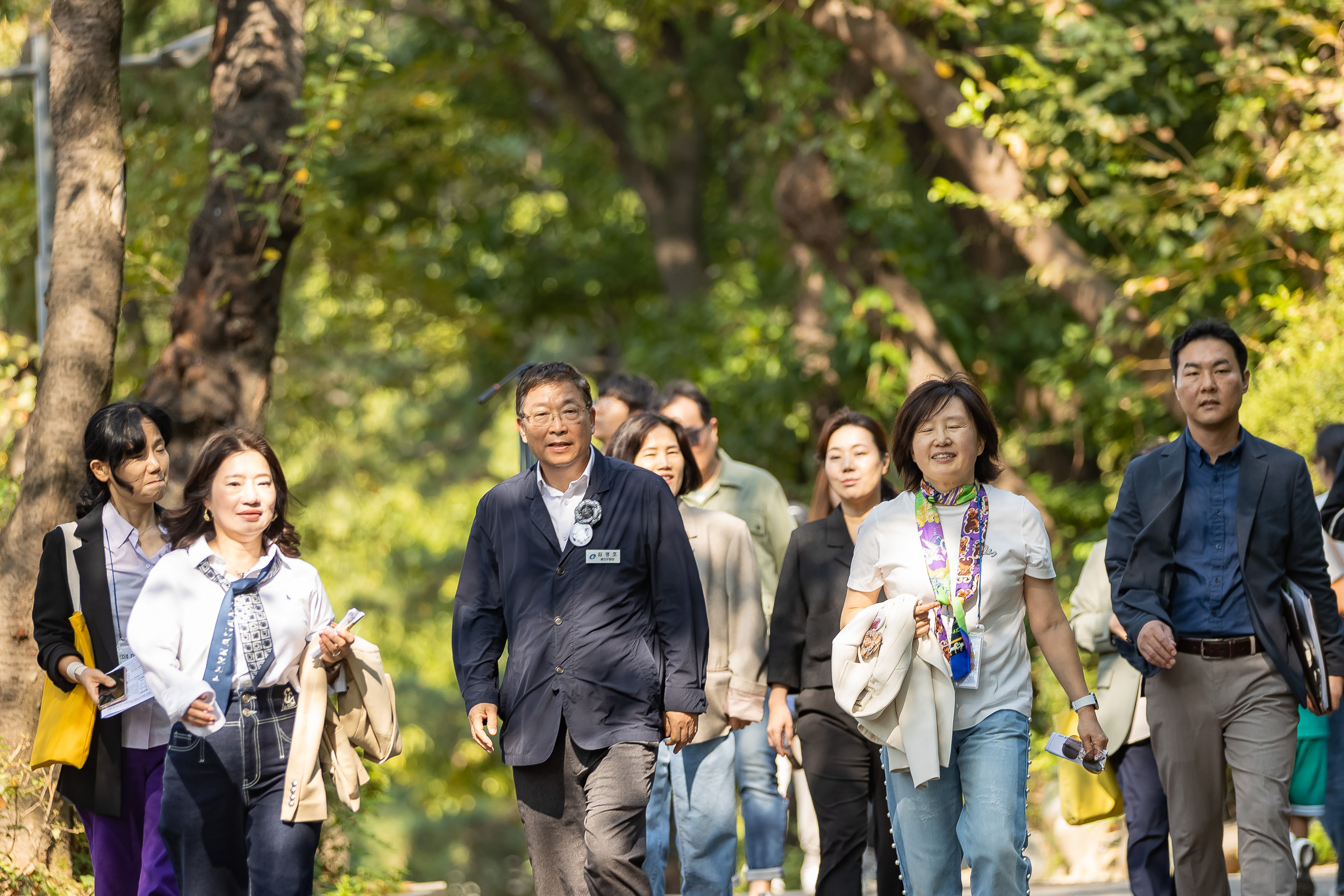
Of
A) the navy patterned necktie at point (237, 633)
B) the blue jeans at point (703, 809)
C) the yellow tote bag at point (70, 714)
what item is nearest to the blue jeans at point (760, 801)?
the blue jeans at point (703, 809)

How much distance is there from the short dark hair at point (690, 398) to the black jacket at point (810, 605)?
121 cm

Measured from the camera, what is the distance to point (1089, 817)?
6.67m

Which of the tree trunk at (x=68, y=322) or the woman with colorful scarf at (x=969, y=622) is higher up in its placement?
the tree trunk at (x=68, y=322)

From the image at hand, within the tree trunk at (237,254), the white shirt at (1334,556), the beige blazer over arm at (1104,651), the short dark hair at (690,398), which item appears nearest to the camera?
the beige blazer over arm at (1104,651)

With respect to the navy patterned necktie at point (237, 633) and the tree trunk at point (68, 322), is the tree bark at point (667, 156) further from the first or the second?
the navy patterned necktie at point (237, 633)

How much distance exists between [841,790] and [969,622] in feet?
5.24

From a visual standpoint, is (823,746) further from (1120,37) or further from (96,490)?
(1120,37)

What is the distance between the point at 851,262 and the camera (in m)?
13.3

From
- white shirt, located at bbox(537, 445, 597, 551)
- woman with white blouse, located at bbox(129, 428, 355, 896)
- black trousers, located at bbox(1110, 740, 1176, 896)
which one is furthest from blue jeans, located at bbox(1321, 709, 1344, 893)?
woman with white blouse, located at bbox(129, 428, 355, 896)

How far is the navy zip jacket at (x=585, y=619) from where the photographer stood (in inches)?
197

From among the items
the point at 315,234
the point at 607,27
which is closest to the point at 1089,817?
the point at 315,234

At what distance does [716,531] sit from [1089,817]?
215cm

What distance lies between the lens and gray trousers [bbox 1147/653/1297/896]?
A: 209 inches

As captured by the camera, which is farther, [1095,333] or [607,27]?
[607,27]
